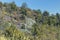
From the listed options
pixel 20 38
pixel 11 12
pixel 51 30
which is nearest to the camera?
pixel 20 38

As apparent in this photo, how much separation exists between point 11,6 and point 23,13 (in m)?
4.49

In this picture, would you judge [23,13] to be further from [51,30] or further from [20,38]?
[20,38]

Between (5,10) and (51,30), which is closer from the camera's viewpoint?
(51,30)

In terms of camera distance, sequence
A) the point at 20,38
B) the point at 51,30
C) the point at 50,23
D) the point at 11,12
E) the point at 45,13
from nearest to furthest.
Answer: the point at 20,38
the point at 51,30
the point at 50,23
the point at 11,12
the point at 45,13

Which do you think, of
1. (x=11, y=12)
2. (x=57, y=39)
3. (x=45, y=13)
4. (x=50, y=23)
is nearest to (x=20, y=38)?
(x=57, y=39)

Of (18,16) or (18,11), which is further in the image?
(18,11)

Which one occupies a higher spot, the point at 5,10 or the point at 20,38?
the point at 5,10

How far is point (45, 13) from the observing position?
88188 millimetres

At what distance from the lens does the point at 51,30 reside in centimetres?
5834

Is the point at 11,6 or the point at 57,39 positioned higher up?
the point at 11,6

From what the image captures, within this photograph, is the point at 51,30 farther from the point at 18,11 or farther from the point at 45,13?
the point at 45,13

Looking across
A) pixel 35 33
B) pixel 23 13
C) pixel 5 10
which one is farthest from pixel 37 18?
pixel 35 33

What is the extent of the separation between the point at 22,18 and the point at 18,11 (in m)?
8.01

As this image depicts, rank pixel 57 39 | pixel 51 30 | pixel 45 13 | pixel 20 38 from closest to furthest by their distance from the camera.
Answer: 1. pixel 20 38
2. pixel 57 39
3. pixel 51 30
4. pixel 45 13
